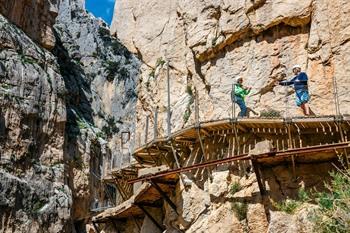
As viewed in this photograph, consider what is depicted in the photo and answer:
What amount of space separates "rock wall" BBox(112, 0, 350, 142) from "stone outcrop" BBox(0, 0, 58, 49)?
22.9 meters

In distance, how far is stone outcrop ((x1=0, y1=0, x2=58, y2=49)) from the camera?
41.1 meters

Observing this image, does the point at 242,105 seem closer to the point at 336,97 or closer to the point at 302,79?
the point at 302,79

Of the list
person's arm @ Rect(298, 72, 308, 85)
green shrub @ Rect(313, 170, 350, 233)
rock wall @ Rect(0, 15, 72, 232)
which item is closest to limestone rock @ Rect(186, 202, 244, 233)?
green shrub @ Rect(313, 170, 350, 233)

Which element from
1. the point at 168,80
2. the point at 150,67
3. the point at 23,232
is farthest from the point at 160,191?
Result: the point at 23,232

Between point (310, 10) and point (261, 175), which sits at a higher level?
point (310, 10)

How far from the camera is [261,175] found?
1338cm

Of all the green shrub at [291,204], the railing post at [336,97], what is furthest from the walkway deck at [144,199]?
the railing post at [336,97]

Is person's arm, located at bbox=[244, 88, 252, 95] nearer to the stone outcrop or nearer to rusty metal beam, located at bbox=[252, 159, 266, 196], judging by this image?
rusty metal beam, located at bbox=[252, 159, 266, 196]

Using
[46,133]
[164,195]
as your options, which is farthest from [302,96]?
[46,133]

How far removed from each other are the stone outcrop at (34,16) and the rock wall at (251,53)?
75.2 ft

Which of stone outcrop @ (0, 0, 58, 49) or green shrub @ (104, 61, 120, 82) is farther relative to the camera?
green shrub @ (104, 61, 120, 82)

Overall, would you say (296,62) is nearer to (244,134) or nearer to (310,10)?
(310,10)

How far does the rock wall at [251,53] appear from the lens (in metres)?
15.3

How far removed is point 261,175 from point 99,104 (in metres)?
45.2
